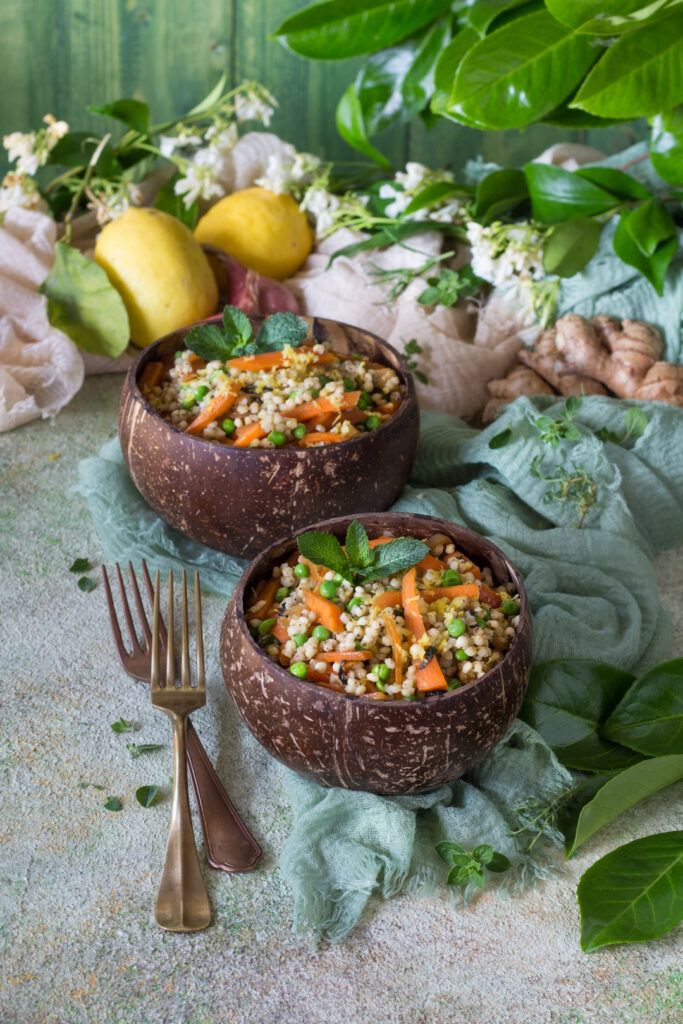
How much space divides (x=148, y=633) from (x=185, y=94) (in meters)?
1.44

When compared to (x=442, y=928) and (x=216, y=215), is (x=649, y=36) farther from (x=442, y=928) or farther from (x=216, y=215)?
(x=442, y=928)

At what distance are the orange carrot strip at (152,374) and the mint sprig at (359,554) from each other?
0.43 metres

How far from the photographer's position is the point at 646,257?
1625mm

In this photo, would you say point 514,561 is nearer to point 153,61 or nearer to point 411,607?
point 411,607

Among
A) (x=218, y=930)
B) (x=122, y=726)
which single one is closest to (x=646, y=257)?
(x=122, y=726)

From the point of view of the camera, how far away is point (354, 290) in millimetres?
1751

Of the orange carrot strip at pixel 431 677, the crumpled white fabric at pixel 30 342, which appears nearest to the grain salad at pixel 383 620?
the orange carrot strip at pixel 431 677

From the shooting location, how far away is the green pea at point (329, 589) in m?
1.00

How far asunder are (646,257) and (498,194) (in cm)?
29

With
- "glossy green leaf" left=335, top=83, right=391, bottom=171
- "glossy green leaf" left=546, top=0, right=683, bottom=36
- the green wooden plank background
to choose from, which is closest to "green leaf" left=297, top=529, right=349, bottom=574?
"glossy green leaf" left=546, top=0, right=683, bottom=36

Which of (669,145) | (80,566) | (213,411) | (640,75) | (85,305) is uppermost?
(640,75)

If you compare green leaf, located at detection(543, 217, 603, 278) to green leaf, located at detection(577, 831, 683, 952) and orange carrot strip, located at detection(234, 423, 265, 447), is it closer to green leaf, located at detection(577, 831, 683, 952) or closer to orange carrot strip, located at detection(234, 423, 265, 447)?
orange carrot strip, located at detection(234, 423, 265, 447)

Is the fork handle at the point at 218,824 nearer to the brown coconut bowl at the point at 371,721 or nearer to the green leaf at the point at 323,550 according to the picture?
the brown coconut bowl at the point at 371,721

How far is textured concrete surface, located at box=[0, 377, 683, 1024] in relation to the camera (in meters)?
0.83
